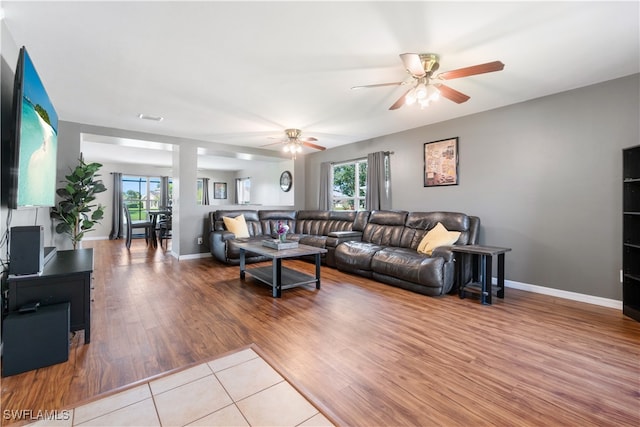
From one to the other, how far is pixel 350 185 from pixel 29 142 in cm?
511

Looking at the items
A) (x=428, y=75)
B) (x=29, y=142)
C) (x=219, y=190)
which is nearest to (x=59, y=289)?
(x=29, y=142)

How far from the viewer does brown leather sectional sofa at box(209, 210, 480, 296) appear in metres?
3.45

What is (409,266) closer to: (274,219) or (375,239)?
(375,239)

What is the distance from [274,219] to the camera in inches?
250

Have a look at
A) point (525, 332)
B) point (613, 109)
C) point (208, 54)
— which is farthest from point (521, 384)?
point (208, 54)

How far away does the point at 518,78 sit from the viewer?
297cm

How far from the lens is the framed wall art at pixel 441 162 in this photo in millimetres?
4383

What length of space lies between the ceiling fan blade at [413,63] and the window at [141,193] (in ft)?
30.0

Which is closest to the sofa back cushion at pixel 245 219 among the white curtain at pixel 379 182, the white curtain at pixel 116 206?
the white curtain at pixel 379 182

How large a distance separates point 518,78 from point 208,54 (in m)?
3.06

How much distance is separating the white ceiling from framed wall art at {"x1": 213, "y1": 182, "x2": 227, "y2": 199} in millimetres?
7125

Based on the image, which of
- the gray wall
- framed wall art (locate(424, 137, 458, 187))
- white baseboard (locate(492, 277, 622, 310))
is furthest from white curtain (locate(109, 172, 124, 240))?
white baseboard (locate(492, 277, 622, 310))

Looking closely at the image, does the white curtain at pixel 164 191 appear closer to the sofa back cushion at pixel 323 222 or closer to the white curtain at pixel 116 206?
the white curtain at pixel 116 206

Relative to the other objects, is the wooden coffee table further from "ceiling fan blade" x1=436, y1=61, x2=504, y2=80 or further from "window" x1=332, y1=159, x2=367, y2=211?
"window" x1=332, y1=159, x2=367, y2=211
